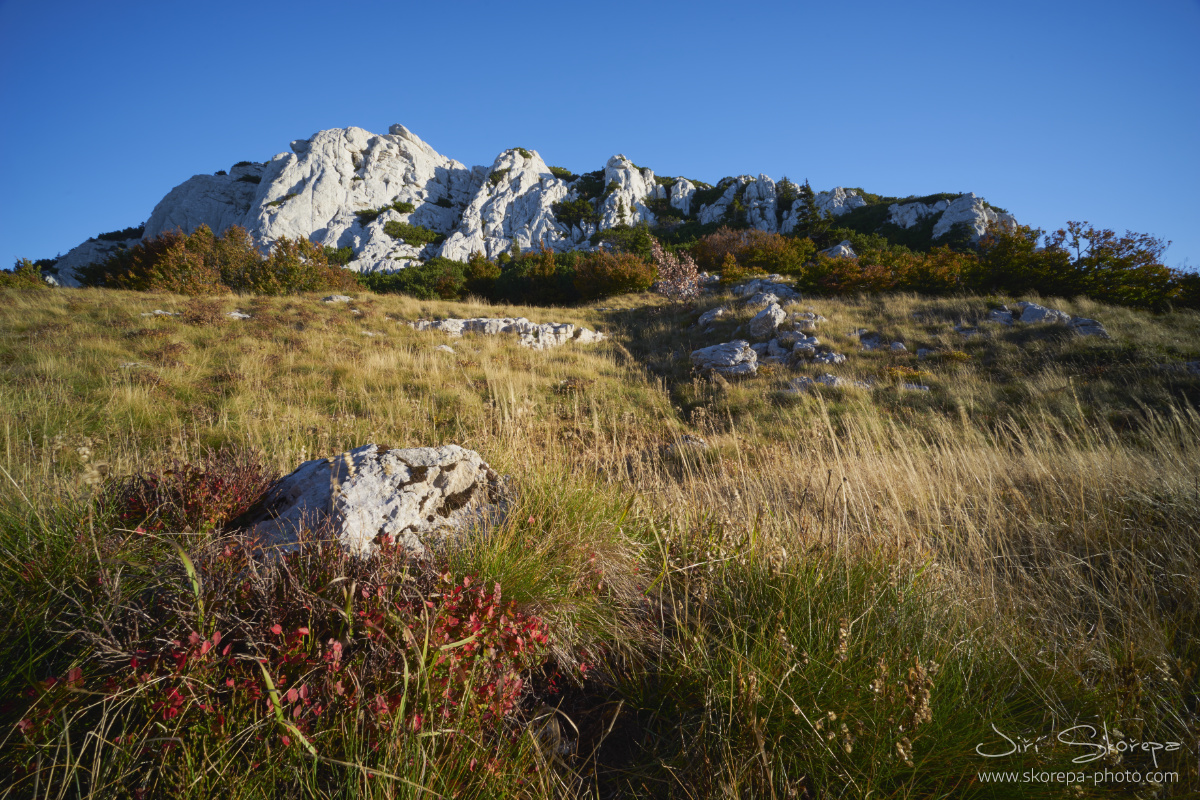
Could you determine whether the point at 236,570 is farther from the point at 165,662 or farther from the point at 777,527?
the point at 777,527

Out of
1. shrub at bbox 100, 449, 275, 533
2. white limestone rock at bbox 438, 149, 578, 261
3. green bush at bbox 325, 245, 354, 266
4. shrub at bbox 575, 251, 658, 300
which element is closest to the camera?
shrub at bbox 100, 449, 275, 533

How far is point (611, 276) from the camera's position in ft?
70.8

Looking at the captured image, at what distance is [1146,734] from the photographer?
4.77 ft

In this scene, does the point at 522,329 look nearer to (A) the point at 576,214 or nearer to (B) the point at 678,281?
(B) the point at 678,281

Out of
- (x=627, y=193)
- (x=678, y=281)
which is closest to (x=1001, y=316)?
(x=678, y=281)

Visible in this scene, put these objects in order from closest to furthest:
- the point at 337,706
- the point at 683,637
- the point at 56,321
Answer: the point at 337,706
the point at 683,637
the point at 56,321

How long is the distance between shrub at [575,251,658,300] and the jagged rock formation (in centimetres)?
2203

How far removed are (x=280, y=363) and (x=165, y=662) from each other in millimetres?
8704

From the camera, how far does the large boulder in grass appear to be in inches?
81.4

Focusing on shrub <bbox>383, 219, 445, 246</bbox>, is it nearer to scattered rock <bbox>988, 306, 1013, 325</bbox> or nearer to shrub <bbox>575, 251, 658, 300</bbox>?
shrub <bbox>575, 251, 658, 300</bbox>

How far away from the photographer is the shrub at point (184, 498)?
74.5 inches

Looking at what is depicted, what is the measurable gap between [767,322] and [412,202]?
1944 inches

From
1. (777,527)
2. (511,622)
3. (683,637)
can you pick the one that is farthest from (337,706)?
(777,527)

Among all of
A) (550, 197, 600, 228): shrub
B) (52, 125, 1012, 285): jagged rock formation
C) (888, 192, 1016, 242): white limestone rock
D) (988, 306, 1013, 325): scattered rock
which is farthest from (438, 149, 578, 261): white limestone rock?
(988, 306, 1013, 325): scattered rock
